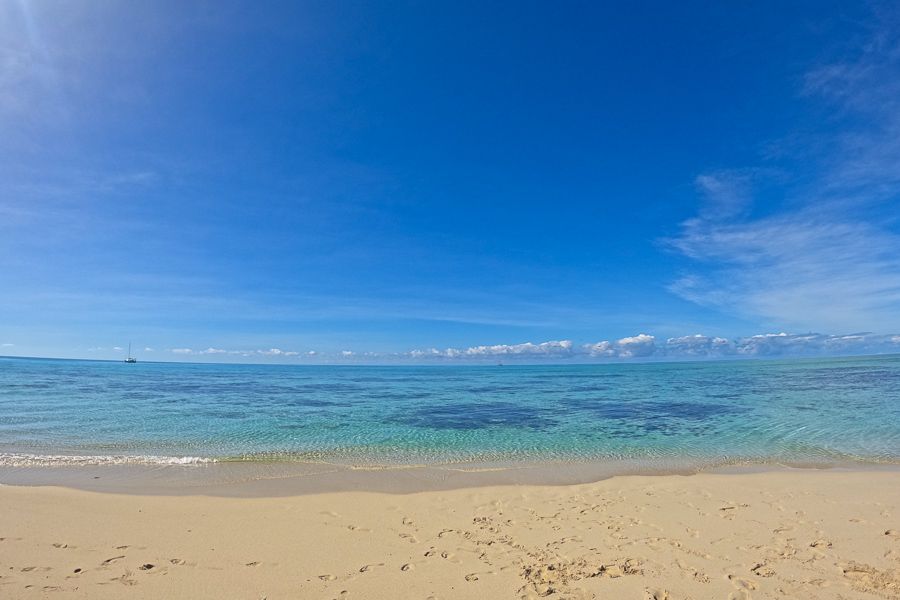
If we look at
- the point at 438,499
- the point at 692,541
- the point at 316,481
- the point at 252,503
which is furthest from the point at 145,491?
the point at 692,541

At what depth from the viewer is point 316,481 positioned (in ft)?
40.1

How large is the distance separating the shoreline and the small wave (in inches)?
11.2

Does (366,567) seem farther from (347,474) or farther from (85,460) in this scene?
(85,460)

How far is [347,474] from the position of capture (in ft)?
42.7

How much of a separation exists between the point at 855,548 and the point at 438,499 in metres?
7.58

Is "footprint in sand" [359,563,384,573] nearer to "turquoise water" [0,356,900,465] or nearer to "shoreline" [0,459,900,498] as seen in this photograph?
"shoreline" [0,459,900,498]

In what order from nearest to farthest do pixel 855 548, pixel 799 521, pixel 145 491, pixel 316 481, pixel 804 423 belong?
pixel 855 548 → pixel 799 521 → pixel 145 491 → pixel 316 481 → pixel 804 423

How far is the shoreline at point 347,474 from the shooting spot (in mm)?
11516

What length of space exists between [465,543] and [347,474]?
6.30m

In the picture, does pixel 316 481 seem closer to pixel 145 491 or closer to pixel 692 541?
pixel 145 491

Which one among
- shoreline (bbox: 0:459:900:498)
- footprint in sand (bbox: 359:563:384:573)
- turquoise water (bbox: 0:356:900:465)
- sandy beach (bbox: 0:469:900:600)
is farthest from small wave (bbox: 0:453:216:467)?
footprint in sand (bbox: 359:563:384:573)

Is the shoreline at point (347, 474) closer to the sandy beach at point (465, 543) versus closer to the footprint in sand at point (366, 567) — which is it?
the sandy beach at point (465, 543)

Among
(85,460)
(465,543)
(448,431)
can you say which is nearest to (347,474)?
(465,543)

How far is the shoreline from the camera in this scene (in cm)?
1152
